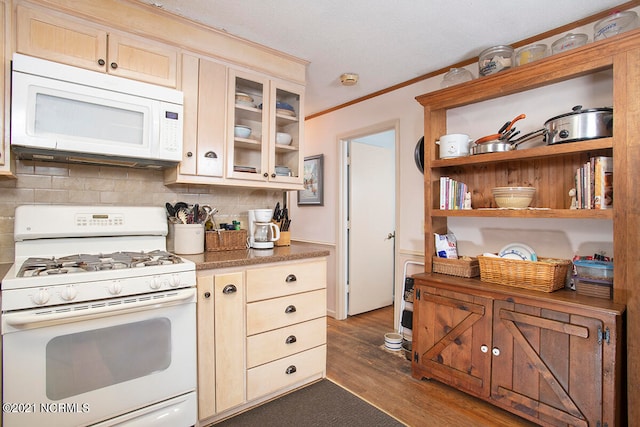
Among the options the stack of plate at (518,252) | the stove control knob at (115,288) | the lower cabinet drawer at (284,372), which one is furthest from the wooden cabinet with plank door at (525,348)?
the stove control knob at (115,288)

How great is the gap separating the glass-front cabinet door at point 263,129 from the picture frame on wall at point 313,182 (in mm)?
1252

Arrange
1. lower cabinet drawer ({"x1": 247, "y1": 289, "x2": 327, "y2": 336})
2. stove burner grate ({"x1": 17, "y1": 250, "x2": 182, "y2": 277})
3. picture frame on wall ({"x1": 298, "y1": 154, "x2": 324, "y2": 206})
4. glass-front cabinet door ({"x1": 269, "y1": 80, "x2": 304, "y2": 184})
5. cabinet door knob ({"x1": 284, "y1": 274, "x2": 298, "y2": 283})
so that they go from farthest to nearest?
picture frame on wall ({"x1": 298, "y1": 154, "x2": 324, "y2": 206})
glass-front cabinet door ({"x1": 269, "y1": 80, "x2": 304, "y2": 184})
cabinet door knob ({"x1": 284, "y1": 274, "x2": 298, "y2": 283})
lower cabinet drawer ({"x1": 247, "y1": 289, "x2": 327, "y2": 336})
stove burner grate ({"x1": 17, "y1": 250, "x2": 182, "y2": 277})

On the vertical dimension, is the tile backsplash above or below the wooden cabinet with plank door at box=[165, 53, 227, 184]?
below

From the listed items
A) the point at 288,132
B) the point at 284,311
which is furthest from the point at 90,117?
the point at 284,311

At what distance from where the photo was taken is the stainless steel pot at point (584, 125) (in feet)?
5.72

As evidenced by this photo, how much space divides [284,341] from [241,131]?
4.86 ft

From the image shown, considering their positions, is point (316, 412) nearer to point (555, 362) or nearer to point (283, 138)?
point (555, 362)

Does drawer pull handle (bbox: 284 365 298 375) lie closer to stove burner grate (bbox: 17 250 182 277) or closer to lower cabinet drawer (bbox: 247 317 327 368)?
lower cabinet drawer (bbox: 247 317 327 368)

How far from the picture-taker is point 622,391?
161 cm

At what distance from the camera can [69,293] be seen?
1.35 metres

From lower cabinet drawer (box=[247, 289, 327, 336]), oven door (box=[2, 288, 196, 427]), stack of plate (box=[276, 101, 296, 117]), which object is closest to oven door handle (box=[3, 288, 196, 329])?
oven door (box=[2, 288, 196, 427])

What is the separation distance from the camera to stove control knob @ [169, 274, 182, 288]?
1.61m

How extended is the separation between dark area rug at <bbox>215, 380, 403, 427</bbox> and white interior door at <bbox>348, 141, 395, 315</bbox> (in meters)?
1.65

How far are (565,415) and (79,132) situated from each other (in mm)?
2923
